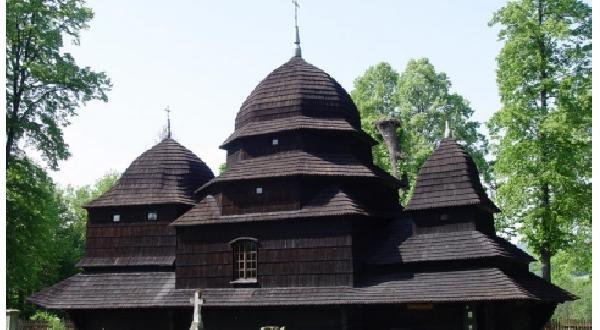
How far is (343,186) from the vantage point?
2239 cm

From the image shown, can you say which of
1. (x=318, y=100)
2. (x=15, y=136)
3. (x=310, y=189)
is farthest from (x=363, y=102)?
(x=15, y=136)

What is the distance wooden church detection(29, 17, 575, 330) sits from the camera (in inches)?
789

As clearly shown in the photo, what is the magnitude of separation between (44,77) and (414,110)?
20073mm

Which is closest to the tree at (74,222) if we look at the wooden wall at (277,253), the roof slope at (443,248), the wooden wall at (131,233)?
the wooden wall at (131,233)

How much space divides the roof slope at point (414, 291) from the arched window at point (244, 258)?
21.0 inches

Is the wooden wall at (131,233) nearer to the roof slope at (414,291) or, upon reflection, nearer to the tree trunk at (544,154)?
the roof slope at (414,291)

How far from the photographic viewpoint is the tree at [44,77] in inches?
928

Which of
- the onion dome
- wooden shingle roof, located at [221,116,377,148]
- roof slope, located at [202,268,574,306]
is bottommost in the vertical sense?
roof slope, located at [202,268,574,306]

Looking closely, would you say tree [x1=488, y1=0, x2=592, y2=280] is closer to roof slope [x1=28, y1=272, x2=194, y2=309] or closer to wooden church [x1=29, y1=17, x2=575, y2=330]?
wooden church [x1=29, y1=17, x2=575, y2=330]

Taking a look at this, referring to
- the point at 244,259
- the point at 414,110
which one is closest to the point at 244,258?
the point at 244,259

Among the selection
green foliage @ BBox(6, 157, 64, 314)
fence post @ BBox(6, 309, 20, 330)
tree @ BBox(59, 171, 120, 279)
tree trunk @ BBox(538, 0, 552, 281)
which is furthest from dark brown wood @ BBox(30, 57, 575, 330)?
tree @ BBox(59, 171, 120, 279)

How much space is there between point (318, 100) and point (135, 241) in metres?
8.74

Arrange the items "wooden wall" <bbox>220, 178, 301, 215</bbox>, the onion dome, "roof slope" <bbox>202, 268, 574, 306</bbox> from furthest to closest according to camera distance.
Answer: "wooden wall" <bbox>220, 178, 301, 215</bbox>, the onion dome, "roof slope" <bbox>202, 268, 574, 306</bbox>

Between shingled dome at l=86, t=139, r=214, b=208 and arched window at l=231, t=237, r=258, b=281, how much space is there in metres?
4.42
